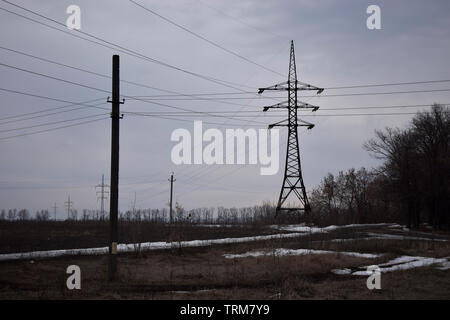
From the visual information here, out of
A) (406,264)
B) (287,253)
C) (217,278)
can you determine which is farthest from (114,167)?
(406,264)

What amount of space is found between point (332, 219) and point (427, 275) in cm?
3809

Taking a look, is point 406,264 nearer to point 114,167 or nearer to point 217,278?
point 217,278

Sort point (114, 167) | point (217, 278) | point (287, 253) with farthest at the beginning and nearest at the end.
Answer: point (287, 253) < point (114, 167) < point (217, 278)

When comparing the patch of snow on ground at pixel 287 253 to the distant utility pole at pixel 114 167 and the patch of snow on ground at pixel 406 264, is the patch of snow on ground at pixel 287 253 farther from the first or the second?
the distant utility pole at pixel 114 167

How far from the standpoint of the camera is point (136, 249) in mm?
22953

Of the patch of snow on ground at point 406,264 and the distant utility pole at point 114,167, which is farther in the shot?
the patch of snow on ground at point 406,264

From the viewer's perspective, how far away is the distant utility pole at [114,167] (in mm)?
16031

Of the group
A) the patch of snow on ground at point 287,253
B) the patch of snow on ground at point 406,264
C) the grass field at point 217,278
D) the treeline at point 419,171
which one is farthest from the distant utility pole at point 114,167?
the treeline at point 419,171

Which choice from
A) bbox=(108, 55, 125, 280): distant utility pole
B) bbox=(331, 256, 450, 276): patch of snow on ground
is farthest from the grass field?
bbox=(108, 55, 125, 280): distant utility pole

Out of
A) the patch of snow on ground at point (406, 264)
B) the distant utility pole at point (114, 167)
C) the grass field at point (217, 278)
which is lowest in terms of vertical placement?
the patch of snow on ground at point (406, 264)

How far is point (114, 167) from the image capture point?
16.8 meters

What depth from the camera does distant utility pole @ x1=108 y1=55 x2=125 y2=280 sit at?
1603cm

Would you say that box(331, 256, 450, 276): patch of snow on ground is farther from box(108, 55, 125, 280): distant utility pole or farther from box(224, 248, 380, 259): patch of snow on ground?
box(108, 55, 125, 280): distant utility pole
